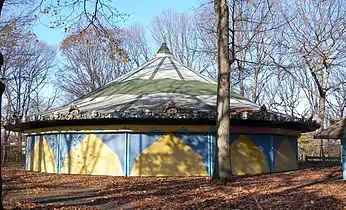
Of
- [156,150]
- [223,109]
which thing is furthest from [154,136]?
[223,109]

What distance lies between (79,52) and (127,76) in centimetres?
1883

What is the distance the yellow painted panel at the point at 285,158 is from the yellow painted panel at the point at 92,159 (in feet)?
20.4

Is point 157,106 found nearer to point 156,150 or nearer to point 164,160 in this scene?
point 156,150

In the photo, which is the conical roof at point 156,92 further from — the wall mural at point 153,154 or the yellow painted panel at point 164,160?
the yellow painted panel at point 164,160

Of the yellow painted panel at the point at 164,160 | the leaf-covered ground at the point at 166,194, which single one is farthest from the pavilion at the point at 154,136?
the leaf-covered ground at the point at 166,194

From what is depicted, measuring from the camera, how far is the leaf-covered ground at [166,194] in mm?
7785

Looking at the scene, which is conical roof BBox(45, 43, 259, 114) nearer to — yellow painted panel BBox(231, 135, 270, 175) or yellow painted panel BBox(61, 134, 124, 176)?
yellow painted panel BBox(61, 134, 124, 176)

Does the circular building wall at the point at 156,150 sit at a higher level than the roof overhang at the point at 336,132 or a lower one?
lower

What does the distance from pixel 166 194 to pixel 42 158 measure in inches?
332

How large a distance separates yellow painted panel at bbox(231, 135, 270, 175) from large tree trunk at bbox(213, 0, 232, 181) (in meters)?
3.62

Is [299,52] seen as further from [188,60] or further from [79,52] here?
[79,52]

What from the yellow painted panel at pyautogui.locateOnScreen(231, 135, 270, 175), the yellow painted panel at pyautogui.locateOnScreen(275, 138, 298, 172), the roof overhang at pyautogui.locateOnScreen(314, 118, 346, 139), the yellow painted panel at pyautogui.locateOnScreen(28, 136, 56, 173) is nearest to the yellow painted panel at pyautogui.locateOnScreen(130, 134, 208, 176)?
the yellow painted panel at pyautogui.locateOnScreen(231, 135, 270, 175)

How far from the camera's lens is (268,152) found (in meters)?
15.5

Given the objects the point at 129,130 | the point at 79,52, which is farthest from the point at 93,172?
the point at 79,52
